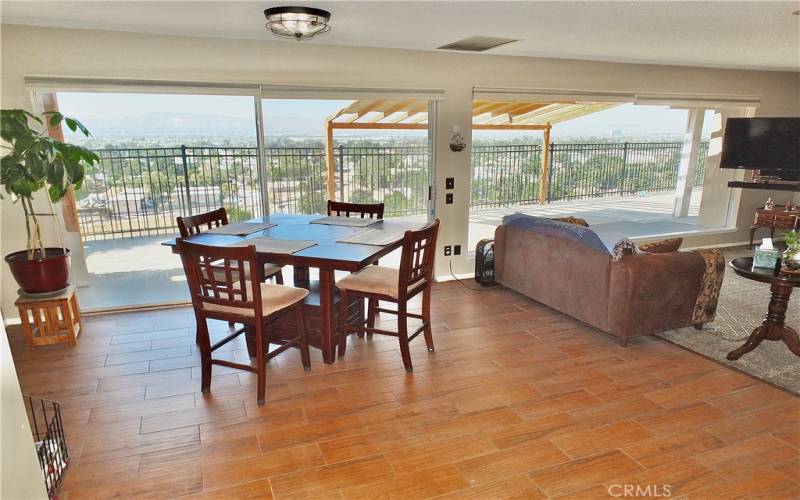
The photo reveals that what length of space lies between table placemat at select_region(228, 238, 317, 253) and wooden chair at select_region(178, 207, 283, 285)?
49 centimetres

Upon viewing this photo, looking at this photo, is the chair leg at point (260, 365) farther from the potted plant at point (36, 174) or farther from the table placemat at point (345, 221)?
the potted plant at point (36, 174)

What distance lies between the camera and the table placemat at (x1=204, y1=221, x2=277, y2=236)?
3210mm

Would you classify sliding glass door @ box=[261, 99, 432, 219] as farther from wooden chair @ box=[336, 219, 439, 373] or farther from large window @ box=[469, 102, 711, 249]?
wooden chair @ box=[336, 219, 439, 373]

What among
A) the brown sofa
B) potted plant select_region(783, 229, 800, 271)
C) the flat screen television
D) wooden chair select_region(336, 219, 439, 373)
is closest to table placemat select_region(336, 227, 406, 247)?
wooden chair select_region(336, 219, 439, 373)

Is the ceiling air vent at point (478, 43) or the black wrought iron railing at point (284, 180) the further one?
the black wrought iron railing at point (284, 180)

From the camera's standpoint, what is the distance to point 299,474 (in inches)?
83.2

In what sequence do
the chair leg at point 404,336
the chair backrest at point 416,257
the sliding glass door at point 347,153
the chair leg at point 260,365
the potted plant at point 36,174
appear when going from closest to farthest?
the chair leg at point 260,365 → the chair backrest at point 416,257 → the chair leg at point 404,336 → the potted plant at point 36,174 → the sliding glass door at point 347,153

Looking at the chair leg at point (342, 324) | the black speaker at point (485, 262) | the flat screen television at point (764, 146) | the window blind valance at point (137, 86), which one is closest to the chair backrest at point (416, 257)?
the chair leg at point (342, 324)

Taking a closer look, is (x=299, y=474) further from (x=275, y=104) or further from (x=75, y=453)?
(x=275, y=104)

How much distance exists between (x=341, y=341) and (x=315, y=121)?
7.07 ft

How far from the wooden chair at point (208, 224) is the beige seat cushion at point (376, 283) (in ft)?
2.02

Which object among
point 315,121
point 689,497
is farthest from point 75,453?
point 315,121

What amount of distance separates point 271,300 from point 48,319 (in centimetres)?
183

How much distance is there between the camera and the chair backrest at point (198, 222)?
3.22 metres
